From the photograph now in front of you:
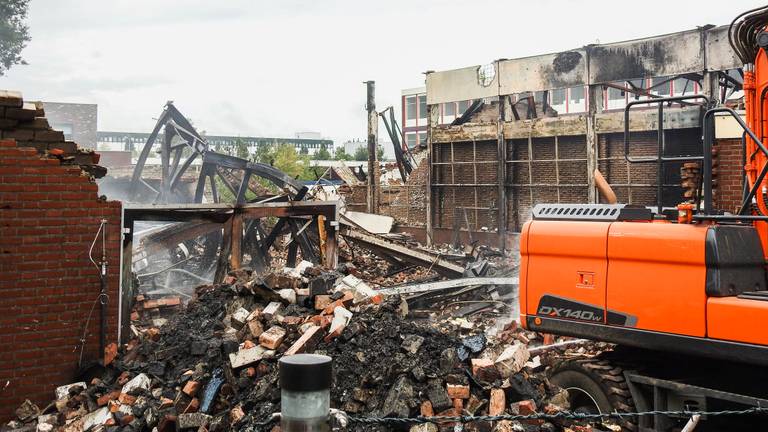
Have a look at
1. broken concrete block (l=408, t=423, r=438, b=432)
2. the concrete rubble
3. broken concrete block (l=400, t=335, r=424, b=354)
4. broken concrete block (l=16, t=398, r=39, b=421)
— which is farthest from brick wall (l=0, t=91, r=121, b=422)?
broken concrete block (l=408, t=423, r=438, b=432)

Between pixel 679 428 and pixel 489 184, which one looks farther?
pixel 489 184

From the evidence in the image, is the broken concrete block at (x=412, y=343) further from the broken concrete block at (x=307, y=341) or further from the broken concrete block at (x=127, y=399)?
the broken concrete block at (x=127, y=399)

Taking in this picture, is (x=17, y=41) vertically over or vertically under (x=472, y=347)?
over

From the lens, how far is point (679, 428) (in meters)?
5.55

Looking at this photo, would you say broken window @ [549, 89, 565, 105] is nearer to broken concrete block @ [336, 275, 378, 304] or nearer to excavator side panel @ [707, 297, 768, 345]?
broken concrete block @ [336, 275, 378, 304]

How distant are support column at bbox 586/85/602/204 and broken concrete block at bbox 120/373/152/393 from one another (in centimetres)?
1588

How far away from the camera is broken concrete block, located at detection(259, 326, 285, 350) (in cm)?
718

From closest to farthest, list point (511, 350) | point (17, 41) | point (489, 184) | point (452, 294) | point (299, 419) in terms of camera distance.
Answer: point (299, 419), point (511, 350), point (452, 294), point (489, 184), point (17, 41)

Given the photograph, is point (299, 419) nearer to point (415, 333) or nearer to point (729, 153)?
point (415, 333)

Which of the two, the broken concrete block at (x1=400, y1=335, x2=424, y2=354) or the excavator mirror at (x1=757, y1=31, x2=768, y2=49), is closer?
the excavator mirror at (x1=757, y1=31, x2=768, y2=49)

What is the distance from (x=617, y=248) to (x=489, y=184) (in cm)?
1854

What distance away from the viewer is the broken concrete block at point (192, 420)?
6.44 meters

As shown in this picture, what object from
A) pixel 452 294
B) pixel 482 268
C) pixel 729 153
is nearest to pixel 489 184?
pixel 482 268

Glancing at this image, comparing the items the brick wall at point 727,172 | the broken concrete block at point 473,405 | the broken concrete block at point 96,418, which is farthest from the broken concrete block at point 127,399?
the brick wall at point 727,172
